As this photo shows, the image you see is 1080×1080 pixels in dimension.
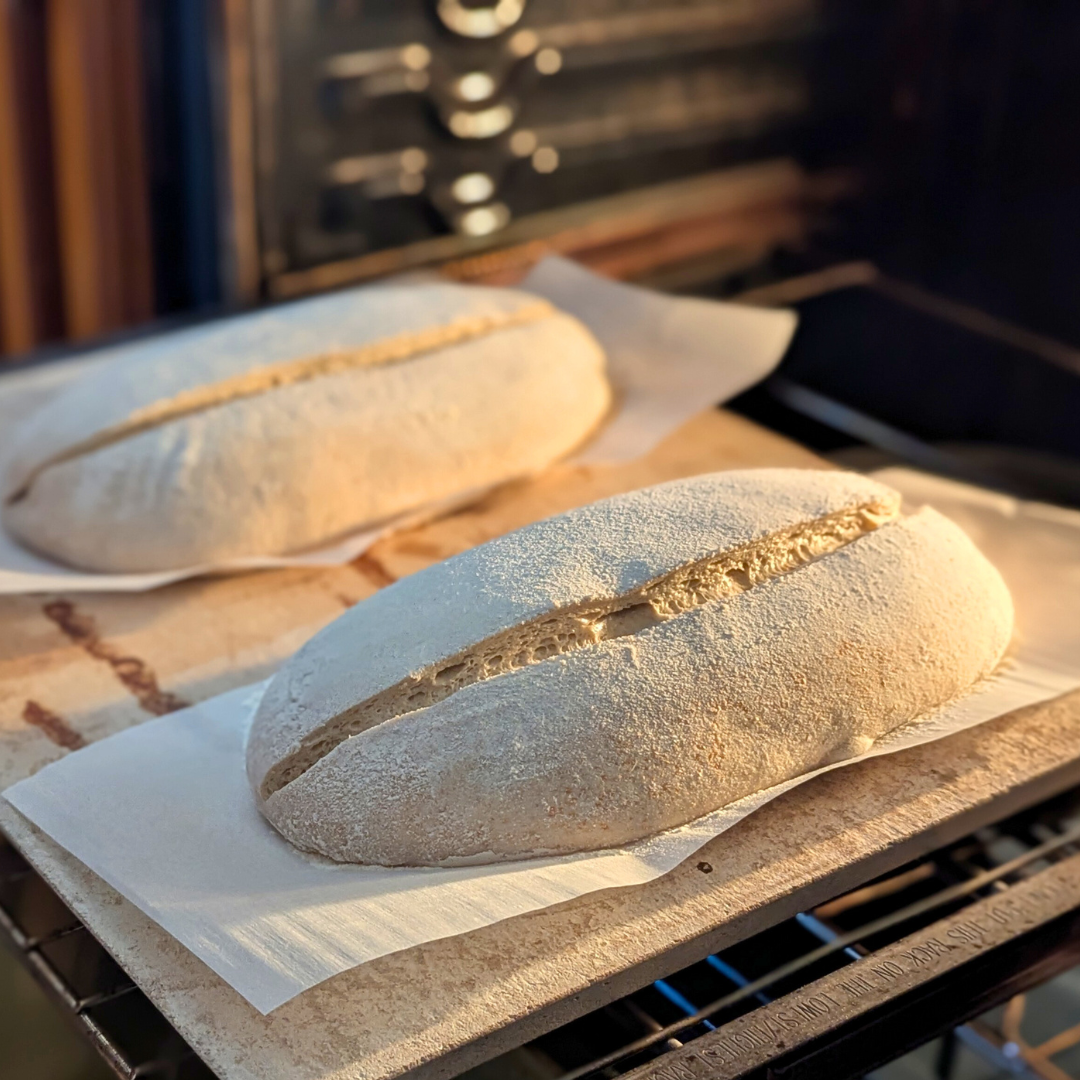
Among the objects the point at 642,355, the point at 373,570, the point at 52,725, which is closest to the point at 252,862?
the point at 52,725

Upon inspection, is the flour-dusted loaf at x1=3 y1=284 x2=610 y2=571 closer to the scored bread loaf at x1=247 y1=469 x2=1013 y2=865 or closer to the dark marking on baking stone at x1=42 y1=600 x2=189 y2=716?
the dark marking on baking stone at x1=42 y1=600 x2=189 y2=716

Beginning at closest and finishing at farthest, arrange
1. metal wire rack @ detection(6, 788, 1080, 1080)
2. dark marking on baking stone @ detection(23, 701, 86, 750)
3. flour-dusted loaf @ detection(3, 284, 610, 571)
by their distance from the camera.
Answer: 1. metal wire rack @ detection(6, 788, 1080, 1080)
2. dark marking on baking stone @ detection(23, 701, 86, 750)
3. flour-dusted loaf @ detection(3, 284, 610, 571)

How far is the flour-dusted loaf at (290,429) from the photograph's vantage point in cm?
112

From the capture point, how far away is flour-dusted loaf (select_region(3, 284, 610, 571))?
3.68 feet

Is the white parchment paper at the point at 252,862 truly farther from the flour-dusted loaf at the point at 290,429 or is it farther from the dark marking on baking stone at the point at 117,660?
the flour-dusted loaf at the point at 290,429

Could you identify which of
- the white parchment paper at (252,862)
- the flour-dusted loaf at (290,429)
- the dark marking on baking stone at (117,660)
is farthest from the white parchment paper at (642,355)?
the white parchment paper at (252,862)

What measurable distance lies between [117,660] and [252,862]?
286 mm

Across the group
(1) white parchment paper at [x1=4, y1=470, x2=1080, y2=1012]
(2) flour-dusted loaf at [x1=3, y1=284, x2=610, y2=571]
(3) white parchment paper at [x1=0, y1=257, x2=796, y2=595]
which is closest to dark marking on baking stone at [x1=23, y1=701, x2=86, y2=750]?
(1) white parchment paper at [x1=4, y1=470, x2=1080, y2=1012]

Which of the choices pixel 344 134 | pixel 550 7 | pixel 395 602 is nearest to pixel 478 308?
pixel 344 134

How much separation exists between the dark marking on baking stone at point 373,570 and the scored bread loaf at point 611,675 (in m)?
0.21

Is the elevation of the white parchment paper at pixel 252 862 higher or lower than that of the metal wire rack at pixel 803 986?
higher

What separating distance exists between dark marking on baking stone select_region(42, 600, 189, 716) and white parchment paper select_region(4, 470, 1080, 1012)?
49 millimetres

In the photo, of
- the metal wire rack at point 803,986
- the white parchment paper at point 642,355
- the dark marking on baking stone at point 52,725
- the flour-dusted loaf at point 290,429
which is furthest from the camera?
the white parchment paper at point 642,355

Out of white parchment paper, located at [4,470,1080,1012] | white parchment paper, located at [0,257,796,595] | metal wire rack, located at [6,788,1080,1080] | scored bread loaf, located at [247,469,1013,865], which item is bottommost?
metal wire rack, located at [6,788,1080,1080]
